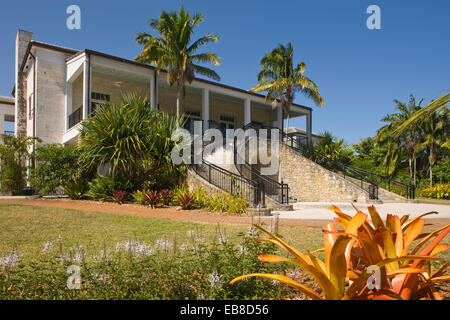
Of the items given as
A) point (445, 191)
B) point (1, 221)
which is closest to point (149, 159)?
point (1, 221)

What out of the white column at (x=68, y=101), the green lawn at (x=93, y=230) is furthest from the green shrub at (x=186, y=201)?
the white column at (x=68, y=101)

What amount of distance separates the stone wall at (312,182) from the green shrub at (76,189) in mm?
11362

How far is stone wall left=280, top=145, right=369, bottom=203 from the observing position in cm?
1648

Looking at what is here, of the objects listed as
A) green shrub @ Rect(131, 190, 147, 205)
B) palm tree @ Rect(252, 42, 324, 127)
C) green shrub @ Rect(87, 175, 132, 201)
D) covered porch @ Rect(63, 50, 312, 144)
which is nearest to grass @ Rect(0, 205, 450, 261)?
green shrub @ Rect(131, 190, 147, 205)

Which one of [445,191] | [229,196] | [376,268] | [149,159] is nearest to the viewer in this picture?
[376,268]

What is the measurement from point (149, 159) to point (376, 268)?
12829mm

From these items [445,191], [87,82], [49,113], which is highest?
[87,82]

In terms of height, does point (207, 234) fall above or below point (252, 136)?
below

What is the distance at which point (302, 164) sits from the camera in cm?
1802

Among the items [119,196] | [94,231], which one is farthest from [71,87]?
[94,231]

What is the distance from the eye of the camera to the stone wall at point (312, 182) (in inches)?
649

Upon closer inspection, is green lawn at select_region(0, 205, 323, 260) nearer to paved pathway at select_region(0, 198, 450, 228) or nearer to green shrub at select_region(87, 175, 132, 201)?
paved pathway at select_region(0, 198, 450, 228)

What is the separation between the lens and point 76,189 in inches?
534
